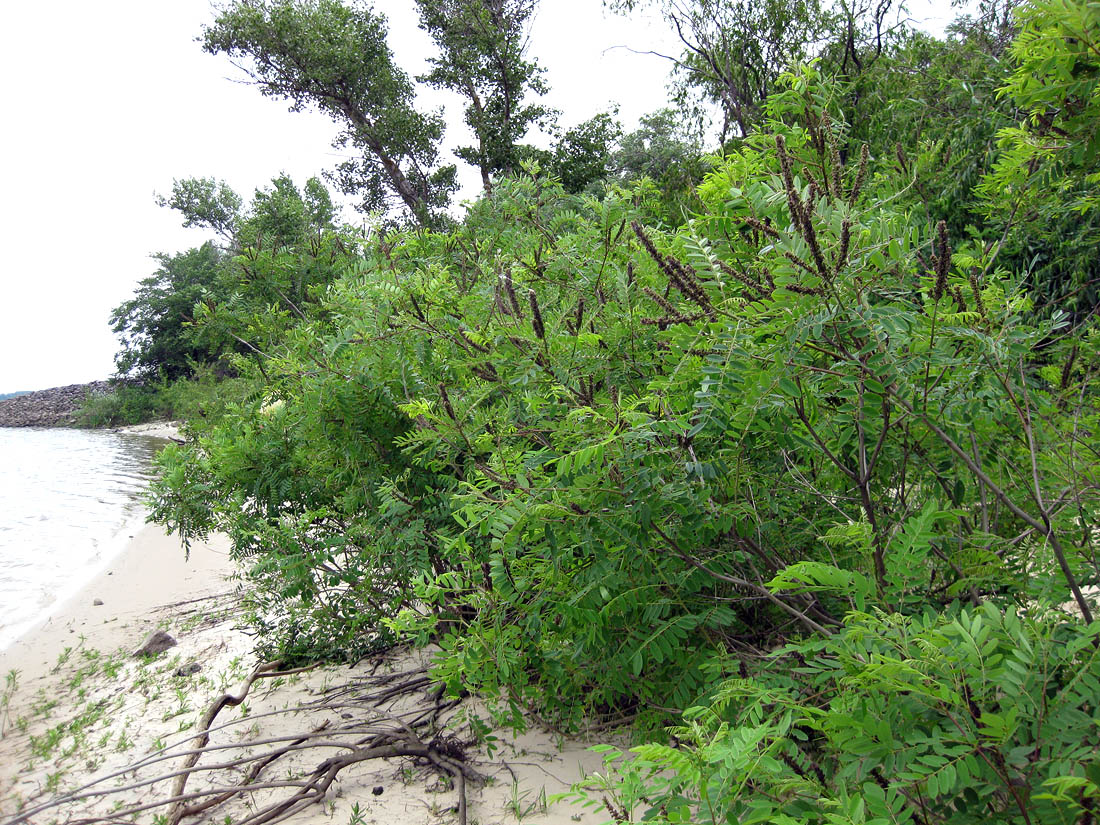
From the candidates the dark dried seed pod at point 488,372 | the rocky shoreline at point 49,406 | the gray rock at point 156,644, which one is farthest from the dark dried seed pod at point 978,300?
the rocky shoreline at point 49,406

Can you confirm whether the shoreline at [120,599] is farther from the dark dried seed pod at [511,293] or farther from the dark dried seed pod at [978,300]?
the dark dried seed pod at [978,300]

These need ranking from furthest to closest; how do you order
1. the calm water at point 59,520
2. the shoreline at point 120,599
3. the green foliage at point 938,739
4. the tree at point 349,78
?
the tree at point 349,78 → the calm water at point 59,520 → the shoreline at point 120,599 → the green foliage at point 938,739

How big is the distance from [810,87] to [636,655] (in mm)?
1757

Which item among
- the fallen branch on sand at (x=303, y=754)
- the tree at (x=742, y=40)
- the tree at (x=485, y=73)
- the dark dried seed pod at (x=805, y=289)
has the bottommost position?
the fallen branch on sand at (x=303, y=754)

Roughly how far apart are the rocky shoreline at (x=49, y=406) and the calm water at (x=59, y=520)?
77.2 ft

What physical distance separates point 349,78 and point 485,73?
3.35 m

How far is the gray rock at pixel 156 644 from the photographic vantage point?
6.04 metres

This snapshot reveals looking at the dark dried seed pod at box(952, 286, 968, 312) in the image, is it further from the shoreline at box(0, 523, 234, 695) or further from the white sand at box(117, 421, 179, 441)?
the white sand at box(117, 421, 179, 441)

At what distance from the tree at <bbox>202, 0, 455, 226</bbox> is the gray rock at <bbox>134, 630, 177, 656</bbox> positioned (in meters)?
11.5

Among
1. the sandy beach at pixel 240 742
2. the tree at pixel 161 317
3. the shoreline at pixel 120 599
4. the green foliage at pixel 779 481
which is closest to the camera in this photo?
the green foliage at pixel 779 481

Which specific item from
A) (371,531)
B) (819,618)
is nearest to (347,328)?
(371,531)

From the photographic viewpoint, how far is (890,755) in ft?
4.15

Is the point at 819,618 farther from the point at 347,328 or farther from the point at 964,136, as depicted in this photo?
the point at 964,136

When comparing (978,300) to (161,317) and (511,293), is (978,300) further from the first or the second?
(161,317)
